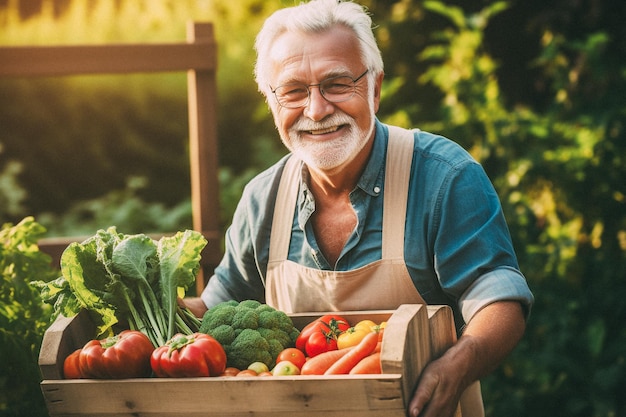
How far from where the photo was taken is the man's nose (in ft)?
9.09

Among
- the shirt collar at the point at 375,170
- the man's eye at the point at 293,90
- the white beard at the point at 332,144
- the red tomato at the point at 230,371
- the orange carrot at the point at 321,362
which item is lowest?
the red tomato at the point at 230,371

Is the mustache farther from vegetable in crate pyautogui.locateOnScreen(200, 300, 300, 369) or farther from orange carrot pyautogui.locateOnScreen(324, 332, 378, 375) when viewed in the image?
orange carrot pyautogui.locateOnScreen(324, 332, 378, 375)

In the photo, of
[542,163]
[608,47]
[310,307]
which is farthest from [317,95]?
[608,47]

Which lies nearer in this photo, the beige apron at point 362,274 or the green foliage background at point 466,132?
the beige apron at point 362,274

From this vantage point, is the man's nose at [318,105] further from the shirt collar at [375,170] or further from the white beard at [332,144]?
the shirt collar at [375,170]

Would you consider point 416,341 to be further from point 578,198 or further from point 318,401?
point 578,198

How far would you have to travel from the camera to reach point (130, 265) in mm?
2541

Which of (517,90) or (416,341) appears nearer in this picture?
(416,341)

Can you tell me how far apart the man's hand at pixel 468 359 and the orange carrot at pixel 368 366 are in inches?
4.4

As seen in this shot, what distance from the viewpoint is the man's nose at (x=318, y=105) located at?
277 cm

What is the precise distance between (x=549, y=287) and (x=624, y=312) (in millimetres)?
422

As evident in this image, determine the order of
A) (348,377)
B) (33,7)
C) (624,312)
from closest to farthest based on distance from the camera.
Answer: (348,377) → (624,312) → (33,7)

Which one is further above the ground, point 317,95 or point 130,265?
point 317,95

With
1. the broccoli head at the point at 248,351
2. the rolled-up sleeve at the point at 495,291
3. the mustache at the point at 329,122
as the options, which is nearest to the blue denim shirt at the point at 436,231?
the rolled-up sleeve at the point at 495,291
